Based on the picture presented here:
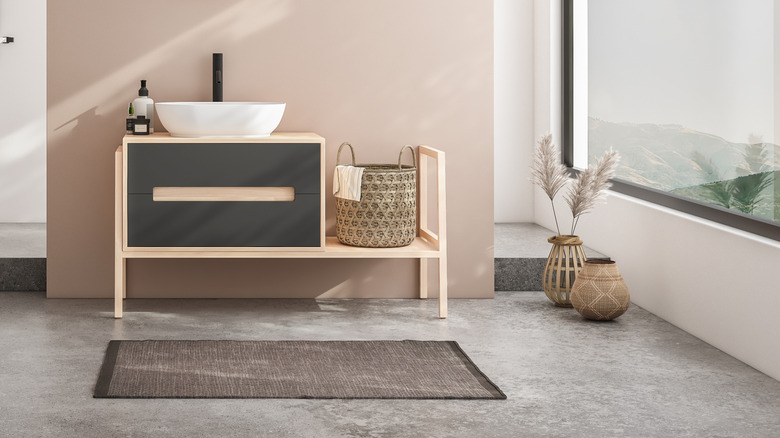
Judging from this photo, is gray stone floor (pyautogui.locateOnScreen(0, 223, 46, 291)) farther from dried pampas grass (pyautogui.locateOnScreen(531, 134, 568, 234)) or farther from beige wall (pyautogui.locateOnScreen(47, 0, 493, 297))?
dried pampas grass (pyautogui.locateOnScreen(531, 134, 568, 234))

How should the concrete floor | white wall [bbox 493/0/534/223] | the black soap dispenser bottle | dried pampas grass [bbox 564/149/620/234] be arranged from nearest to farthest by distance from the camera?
the concrete floor, the black soap dispenser bottle, dried pampas grass [bbox 564/149/620/234], white wall [bbox 493/0/534/223]

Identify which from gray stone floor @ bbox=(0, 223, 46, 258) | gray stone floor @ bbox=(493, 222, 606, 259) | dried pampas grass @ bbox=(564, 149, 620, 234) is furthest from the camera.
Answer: gray stone floor @ bbox=(493, 222, 606, 259)

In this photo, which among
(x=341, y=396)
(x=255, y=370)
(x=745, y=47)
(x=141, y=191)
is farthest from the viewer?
(x=141, y=191)

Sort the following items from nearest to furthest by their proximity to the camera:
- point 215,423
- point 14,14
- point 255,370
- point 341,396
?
point 215,423 → point 341,396 → point 255,370 → point 14,14

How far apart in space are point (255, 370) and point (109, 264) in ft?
5.07

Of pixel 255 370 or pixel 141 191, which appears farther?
pixel 141 191

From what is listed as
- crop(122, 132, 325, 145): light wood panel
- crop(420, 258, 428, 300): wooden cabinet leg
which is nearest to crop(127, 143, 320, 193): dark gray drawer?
crop(122, 132, 325, 145): light wood panel

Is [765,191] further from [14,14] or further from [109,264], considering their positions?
[14,14]

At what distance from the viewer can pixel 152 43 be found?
4.51 metres

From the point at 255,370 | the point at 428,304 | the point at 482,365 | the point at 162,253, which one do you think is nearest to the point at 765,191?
the point at 482,365

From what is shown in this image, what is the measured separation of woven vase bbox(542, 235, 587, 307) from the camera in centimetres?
445

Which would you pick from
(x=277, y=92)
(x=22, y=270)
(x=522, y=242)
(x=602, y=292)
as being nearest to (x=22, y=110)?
(x=22, y=270)

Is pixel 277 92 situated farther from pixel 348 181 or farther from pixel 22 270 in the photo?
pixel 22 270

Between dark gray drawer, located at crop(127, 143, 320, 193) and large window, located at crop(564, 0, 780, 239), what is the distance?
5.24 feet
